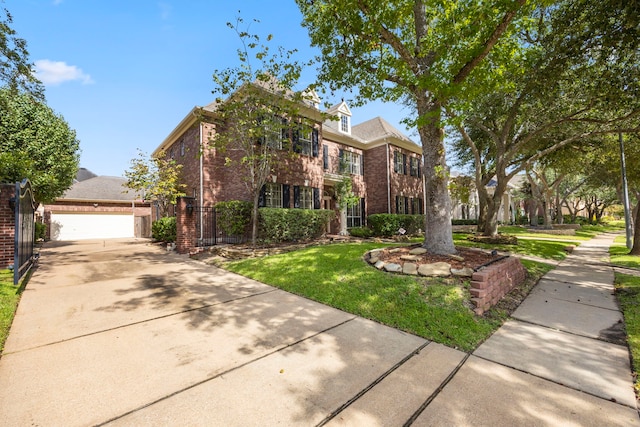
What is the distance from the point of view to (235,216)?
35.1ft

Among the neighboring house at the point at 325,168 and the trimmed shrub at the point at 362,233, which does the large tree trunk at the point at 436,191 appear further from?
the trimmed shrub at the point at 362,233

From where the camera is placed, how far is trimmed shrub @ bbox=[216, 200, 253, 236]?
35.0 ft

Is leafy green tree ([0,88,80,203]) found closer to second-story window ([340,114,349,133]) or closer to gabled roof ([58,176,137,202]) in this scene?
gabled roof ([58,176,137,202])

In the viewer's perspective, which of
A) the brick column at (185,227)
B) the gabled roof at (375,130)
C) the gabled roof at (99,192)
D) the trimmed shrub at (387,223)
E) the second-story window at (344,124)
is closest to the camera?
the brick column at (185,227)

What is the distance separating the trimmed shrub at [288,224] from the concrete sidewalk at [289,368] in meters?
5.90

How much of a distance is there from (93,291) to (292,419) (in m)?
5.56

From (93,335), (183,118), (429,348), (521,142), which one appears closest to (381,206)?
(521,142)

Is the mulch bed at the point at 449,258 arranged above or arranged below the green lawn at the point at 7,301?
above

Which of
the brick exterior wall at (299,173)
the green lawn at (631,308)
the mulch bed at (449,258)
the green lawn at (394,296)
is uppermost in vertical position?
the brick exterior wall at (299,173)

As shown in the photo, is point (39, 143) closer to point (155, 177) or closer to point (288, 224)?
point (155, 177)

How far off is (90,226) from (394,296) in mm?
26181

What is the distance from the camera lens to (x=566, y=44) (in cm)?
798

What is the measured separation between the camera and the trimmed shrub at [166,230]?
13156 millimetres

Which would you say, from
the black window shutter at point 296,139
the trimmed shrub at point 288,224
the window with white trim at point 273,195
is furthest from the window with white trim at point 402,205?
the window with white trim at point 273,195
